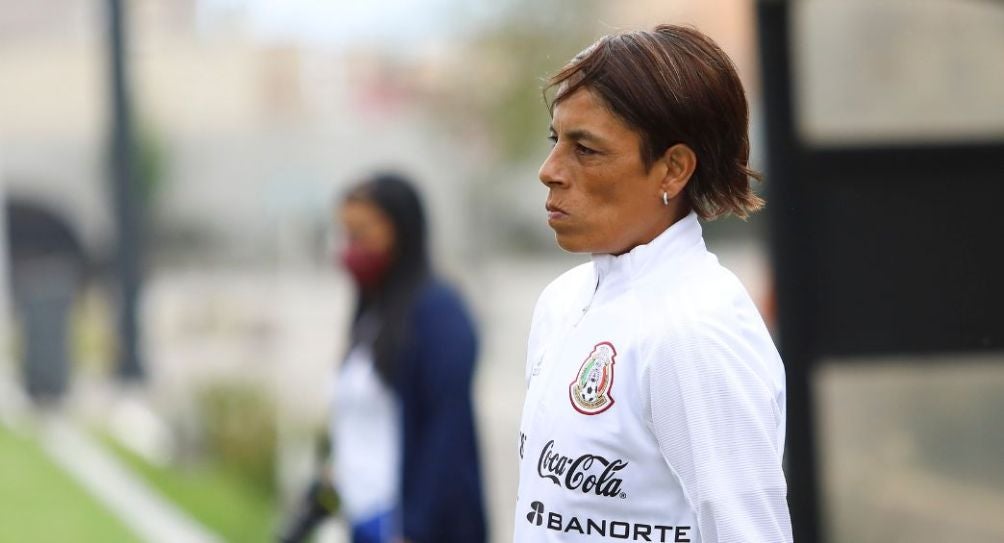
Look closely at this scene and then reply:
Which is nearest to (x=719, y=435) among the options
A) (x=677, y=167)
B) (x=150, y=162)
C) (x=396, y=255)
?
(x=677, y=167)

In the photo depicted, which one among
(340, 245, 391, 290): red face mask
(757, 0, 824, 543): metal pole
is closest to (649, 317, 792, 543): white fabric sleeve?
(340, 245, 391, 290): red face mask

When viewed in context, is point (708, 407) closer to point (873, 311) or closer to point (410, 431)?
point (410, 431)

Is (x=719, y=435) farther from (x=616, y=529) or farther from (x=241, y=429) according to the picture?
(x=241, y=429)

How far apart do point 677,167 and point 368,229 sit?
2312 millimetres

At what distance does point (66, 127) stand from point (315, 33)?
13058 millimetres

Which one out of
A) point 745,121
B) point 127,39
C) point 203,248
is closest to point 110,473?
point 203,248

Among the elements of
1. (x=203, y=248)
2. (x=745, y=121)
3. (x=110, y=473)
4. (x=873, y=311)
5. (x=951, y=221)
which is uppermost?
(x=745, y=121)

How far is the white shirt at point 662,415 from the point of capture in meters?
1.83

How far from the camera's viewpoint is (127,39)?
12805 mm

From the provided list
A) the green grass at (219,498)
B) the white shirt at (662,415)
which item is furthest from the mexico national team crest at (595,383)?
the green grass at (219,498)

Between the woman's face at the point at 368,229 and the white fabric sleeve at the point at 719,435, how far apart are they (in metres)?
2.37

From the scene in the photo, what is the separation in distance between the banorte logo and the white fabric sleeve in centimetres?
4

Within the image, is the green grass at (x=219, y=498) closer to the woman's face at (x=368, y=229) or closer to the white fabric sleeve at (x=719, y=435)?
the woman's face at (x=368, y=229)

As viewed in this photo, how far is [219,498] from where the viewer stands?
31.5 ft
